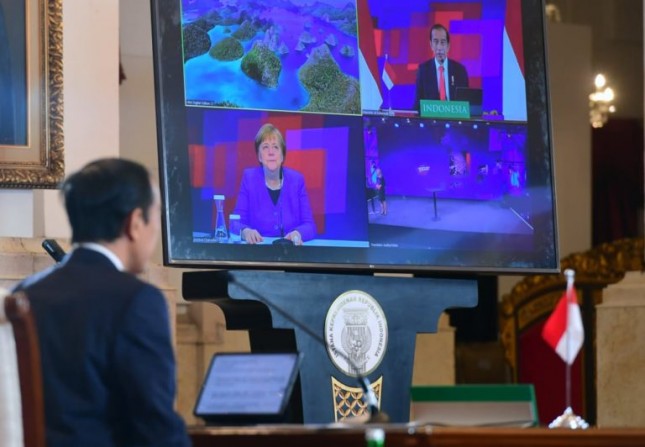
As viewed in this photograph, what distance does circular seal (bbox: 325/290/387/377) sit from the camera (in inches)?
210

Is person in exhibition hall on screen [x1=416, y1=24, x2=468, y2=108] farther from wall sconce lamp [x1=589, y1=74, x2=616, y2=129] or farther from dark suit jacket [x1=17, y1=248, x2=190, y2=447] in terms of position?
wall sconce lamp [x1=589, y1=74, x2=616, y2=129]

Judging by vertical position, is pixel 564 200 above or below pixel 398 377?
above

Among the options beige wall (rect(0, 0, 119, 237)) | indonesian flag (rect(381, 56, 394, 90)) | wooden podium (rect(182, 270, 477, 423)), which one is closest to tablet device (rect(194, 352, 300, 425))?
wooden podium (rect(182, 270, 477, 423))

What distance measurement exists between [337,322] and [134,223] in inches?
90.1

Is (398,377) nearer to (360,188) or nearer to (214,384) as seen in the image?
(360,188)

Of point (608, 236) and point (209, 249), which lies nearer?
point (209, 249)

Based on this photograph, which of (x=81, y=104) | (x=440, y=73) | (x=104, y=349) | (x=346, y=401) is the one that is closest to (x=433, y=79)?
(x=440, y=73)

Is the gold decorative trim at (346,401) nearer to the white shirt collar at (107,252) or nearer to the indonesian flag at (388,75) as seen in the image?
the indonesian flag at (388,75)

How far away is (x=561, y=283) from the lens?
11438 mm

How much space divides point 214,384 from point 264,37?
2.05m

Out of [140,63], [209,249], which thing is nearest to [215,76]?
[209,249]

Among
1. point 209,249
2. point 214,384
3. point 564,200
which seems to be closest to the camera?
point 214,384

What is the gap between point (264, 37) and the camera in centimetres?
525

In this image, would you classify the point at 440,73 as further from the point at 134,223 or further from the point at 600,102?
the point at 600,102
